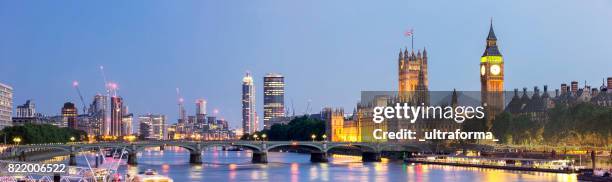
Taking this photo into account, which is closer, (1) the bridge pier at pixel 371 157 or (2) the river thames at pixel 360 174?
(2) the river thames at pixel 360 174

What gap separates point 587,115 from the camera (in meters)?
130

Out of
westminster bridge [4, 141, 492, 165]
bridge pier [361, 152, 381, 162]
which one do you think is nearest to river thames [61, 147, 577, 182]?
westminster bridge [4, 141, 492, 165]

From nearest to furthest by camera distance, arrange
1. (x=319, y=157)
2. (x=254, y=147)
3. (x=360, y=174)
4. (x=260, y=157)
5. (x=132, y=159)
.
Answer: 1. (x=360, y=174)
2. (x=132, y=159)
3. (x=254, y=147)
4. (x=260, y=157)
5. (x=319, y=157)

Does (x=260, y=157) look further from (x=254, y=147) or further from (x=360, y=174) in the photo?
(x=360, y=174)

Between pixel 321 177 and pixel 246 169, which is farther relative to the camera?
pixel 246 169

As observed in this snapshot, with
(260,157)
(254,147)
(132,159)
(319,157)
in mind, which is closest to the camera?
(132,159)

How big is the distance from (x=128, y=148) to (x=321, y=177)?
43.9 meters

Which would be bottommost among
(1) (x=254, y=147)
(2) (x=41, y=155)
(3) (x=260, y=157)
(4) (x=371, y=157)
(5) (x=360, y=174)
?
(5) (x=360, y=174)

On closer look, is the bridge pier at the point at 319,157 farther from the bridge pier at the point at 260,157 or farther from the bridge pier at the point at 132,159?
the bridge pier at the point at 132,159

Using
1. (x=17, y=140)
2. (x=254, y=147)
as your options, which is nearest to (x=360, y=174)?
(x=254, y=147)

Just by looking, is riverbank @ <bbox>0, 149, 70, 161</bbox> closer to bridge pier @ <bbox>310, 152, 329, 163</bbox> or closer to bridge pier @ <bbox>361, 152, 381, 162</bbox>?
bridge pier @ <bbox>310, 152, 329, 163</bbox>

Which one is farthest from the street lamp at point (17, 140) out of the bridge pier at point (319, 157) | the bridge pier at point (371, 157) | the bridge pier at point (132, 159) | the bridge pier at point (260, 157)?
the bridge pier at point (371, 157)

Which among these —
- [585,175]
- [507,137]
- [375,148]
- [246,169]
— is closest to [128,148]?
[246,169]

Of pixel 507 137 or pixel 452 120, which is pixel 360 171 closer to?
pixel 507 137
